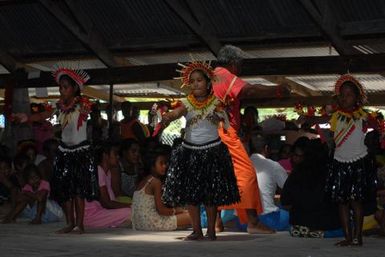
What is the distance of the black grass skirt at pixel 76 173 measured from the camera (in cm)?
641

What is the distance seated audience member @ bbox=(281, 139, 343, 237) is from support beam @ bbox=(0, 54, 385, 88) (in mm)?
2976

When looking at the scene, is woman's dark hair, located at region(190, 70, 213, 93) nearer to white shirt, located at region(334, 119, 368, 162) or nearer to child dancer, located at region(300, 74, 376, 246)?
child dancer, located at region(300, 74, 376, 246)

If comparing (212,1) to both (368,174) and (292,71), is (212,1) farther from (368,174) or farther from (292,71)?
(368,174)

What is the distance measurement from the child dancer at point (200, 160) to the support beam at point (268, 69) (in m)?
3.68

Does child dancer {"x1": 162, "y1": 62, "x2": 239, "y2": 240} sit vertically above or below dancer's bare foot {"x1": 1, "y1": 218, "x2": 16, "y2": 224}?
above

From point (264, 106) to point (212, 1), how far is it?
401cm

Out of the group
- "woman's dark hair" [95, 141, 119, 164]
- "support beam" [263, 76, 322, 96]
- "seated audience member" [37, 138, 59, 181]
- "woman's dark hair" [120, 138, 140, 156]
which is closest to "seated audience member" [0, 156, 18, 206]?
"seated audience member" [37, 138, 59, 181]

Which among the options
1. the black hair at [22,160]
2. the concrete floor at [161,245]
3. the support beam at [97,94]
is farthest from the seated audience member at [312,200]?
the support beam at [97,94]

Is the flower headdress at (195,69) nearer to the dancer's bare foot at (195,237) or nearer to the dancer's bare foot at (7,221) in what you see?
the dancer's bare foot at (195,237)

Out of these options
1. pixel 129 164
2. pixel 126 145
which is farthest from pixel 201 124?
pixel 129 164

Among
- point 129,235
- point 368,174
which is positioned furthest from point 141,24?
point 368,174

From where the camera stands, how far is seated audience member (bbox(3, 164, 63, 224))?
7.73m

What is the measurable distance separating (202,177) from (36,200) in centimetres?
260

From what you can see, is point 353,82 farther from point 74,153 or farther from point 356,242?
point 74,153
